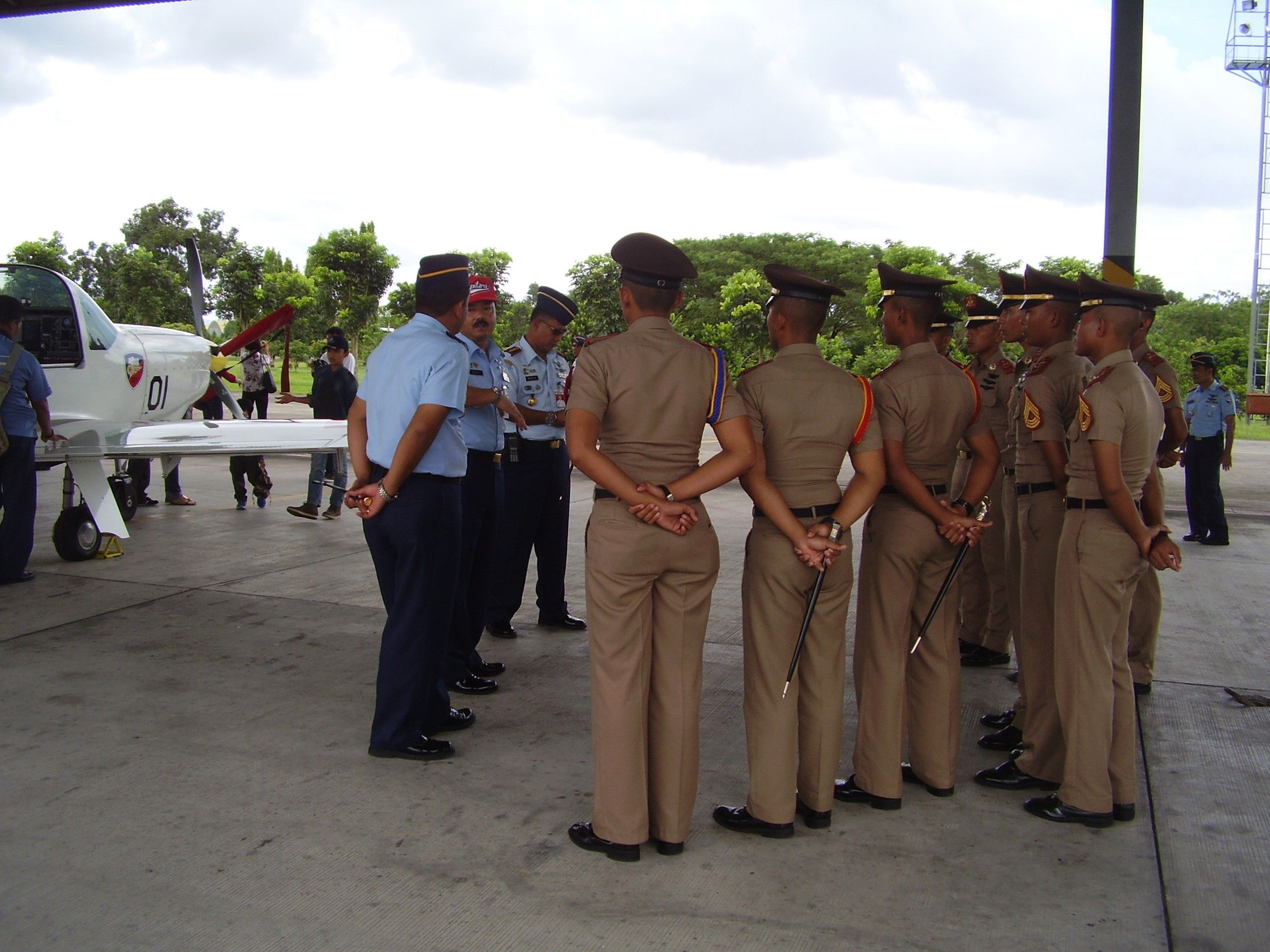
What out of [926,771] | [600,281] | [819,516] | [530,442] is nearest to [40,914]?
[819,516]

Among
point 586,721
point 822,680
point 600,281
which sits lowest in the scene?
point 586,721

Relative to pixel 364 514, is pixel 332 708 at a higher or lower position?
lower

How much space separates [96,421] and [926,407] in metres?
6.75

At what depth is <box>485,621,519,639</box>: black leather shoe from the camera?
18.2 ft

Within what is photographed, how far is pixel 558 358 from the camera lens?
5773mm

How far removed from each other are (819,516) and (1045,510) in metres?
1.27

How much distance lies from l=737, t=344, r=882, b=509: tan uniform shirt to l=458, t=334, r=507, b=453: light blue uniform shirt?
1959mm

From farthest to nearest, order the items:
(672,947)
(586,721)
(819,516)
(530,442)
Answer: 1. (530,442)
2. (586,721)
3. (819,516)
4. (672,947)

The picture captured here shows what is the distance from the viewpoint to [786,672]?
10.1 ft

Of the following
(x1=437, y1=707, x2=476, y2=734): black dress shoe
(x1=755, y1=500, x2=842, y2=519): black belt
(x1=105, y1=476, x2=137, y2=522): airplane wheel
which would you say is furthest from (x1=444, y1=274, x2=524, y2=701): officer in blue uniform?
(x1=105, y1=476, x2=137, y2=522): airplane wheel

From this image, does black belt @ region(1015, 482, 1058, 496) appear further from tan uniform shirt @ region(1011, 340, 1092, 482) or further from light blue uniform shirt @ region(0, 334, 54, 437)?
light blue uniform shirt @ region(0, 334, 54, 437)

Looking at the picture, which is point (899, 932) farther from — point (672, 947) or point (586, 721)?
point (586, 721)

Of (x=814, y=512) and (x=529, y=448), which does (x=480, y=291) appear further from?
(x=814, y=512)

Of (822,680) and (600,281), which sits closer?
(822,680)
